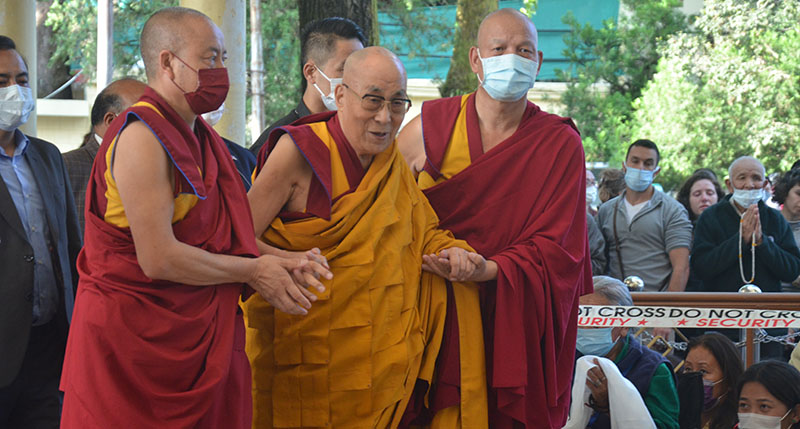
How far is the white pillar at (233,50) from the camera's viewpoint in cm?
646

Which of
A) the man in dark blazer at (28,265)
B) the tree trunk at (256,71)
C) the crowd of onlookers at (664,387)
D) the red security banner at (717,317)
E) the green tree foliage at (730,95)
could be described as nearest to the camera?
the man in dark blazer at (28,265)

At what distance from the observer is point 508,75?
3.34m

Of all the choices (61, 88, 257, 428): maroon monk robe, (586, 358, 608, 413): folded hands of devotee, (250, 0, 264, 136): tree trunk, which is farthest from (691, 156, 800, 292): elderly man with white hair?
(250, 0, 264, 136): tree trunk

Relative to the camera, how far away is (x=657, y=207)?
6.01 meters

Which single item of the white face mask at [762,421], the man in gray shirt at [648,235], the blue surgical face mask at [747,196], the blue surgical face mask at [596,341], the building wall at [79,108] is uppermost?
the building wall at [79,108]

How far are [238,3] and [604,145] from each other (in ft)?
34.4

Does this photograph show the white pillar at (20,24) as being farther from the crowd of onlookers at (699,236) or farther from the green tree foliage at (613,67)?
the green tree foliage at (613,67)

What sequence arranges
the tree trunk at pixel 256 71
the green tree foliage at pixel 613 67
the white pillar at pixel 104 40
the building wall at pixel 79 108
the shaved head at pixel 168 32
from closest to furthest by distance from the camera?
1. the shaved head at pixel 168 32
2. the white pillar at pixel 104 40
3. the tree trunk at pixel 256 71
4. the green tree foliage at pixel 613 67
5. the building wall at pixel 79 108

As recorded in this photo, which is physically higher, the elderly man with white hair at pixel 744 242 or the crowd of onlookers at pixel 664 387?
the elderly man with white hair at pixel 744 242

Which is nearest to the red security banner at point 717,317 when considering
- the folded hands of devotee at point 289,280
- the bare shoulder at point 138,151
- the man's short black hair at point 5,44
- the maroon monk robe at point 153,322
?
the folded hands of devotee at point 289,280

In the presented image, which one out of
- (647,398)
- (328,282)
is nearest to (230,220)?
(328,282)

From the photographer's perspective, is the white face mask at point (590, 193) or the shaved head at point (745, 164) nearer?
the shaved head at point (745, 164)

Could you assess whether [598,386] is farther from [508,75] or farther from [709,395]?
[508,75]

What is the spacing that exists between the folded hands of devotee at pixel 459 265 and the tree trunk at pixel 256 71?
432 inches
